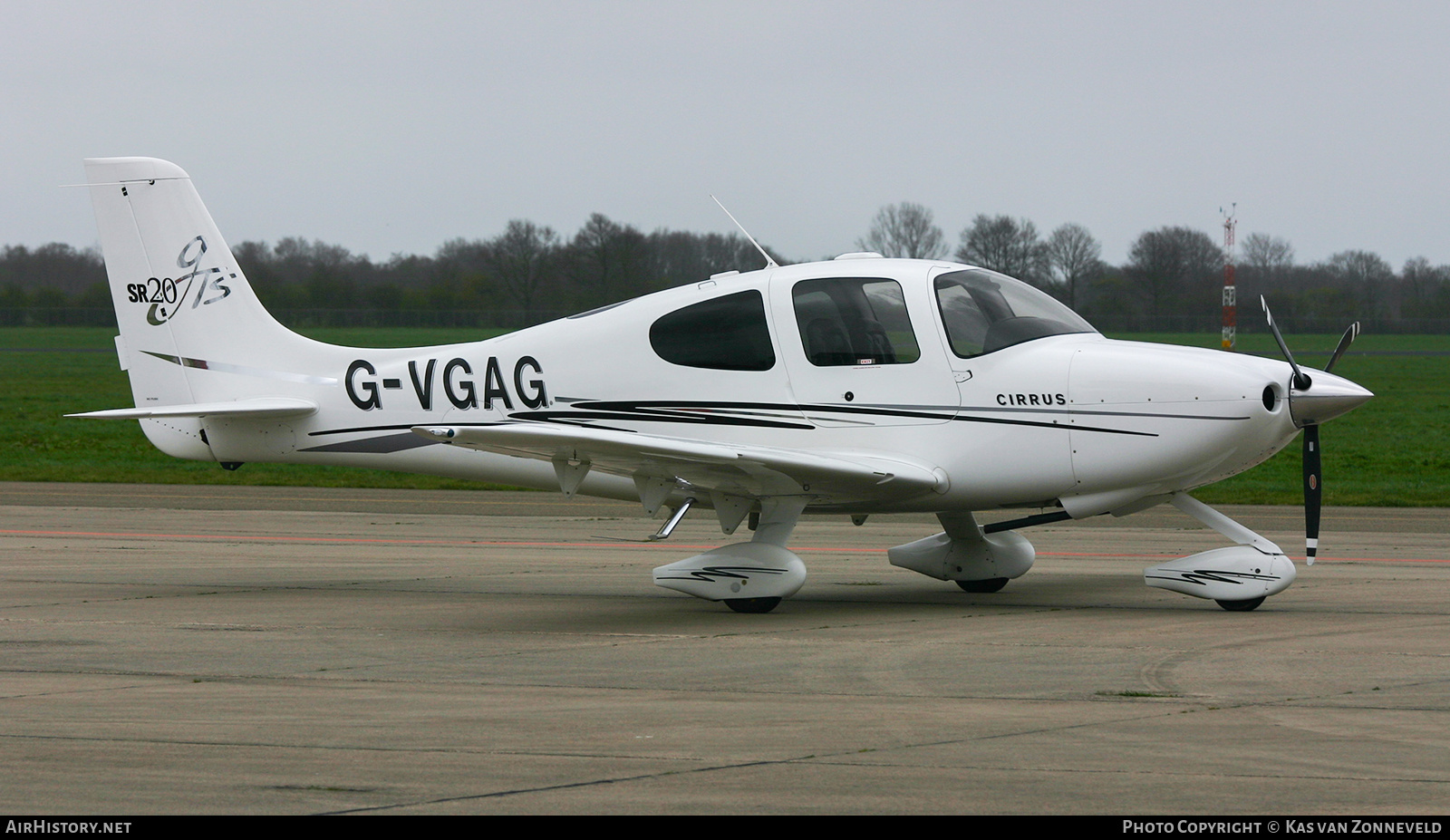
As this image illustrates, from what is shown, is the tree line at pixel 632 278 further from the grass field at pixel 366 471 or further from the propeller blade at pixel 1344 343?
the propeller blade at pixel 1344 343

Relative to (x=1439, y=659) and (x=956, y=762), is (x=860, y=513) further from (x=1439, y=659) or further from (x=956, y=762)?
(x=956, y=762)

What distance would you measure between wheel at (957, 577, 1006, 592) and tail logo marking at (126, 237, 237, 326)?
6577 mm

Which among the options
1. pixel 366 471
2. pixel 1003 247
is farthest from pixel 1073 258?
pixel 366 471

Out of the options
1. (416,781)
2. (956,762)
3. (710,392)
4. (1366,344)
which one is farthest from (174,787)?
(1366,344)

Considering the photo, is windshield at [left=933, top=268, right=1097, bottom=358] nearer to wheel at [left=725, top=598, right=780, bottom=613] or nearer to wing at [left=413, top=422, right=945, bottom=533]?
wing at [left=413, top=422, right=945, bottom=533]

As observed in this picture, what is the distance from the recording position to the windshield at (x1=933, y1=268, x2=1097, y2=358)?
10.5 m

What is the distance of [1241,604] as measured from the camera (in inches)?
408

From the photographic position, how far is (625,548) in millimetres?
15727

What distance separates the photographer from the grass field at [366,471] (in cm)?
2381

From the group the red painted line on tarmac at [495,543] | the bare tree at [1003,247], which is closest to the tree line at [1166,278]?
the bare tree at [1003,247]

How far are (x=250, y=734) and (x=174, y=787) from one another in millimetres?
1020

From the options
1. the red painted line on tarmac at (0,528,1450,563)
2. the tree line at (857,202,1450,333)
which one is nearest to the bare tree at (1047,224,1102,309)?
the tree line at (857,202,1450,333)

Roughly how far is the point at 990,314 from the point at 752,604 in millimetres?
2570

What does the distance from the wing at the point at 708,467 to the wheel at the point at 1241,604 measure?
206 cm
